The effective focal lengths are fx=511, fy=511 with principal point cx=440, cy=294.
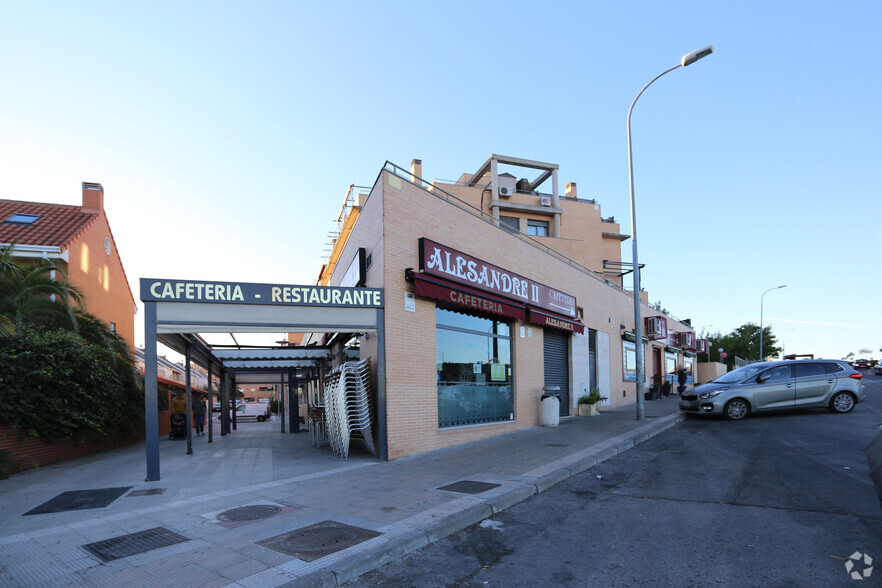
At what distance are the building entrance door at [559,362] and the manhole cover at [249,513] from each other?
11.3m

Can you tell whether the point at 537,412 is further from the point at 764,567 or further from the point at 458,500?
the point at 764,567

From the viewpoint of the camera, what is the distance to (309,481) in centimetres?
817

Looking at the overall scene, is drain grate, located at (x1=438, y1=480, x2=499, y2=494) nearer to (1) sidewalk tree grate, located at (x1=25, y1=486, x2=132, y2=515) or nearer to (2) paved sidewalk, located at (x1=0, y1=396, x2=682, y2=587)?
(2) paved sidewalk, located at (x1=0, y1=396, x2=682, y2=587)

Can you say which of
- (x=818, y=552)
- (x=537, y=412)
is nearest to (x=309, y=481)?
(x=818, y=552)

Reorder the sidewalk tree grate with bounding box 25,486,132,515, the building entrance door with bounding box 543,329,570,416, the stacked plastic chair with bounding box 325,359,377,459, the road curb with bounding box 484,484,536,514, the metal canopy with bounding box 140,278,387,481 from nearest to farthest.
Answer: the road curb with bounding box 484,484,536,514
the sidewalk tree grate with bounding box 25,486,132,515
the metal canopy with bounding box 140,278,387,481
the stacked plastic chair with bounding box 325,359,377,459
the building entrance door with bounding box 543,329,570,416

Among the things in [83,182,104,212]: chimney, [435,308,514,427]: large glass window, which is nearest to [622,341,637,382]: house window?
[435,308,514,427]: large glass window

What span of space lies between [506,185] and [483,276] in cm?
2503

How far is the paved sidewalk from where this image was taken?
14.6 ft

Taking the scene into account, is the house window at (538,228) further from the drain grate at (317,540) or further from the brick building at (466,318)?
the drain grate at (317,540)

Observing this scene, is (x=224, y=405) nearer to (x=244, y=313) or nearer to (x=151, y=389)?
(x=151, y=389)

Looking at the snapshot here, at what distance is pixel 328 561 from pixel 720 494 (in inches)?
204

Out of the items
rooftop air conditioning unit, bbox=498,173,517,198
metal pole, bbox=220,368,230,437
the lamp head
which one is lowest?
metal pole, bbox=220,368,230,437

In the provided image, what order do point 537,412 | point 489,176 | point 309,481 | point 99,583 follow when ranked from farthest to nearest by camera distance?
point 489,176 < point 537,412 < point 309,481 < point 99,583

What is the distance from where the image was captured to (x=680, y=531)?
5.33m
